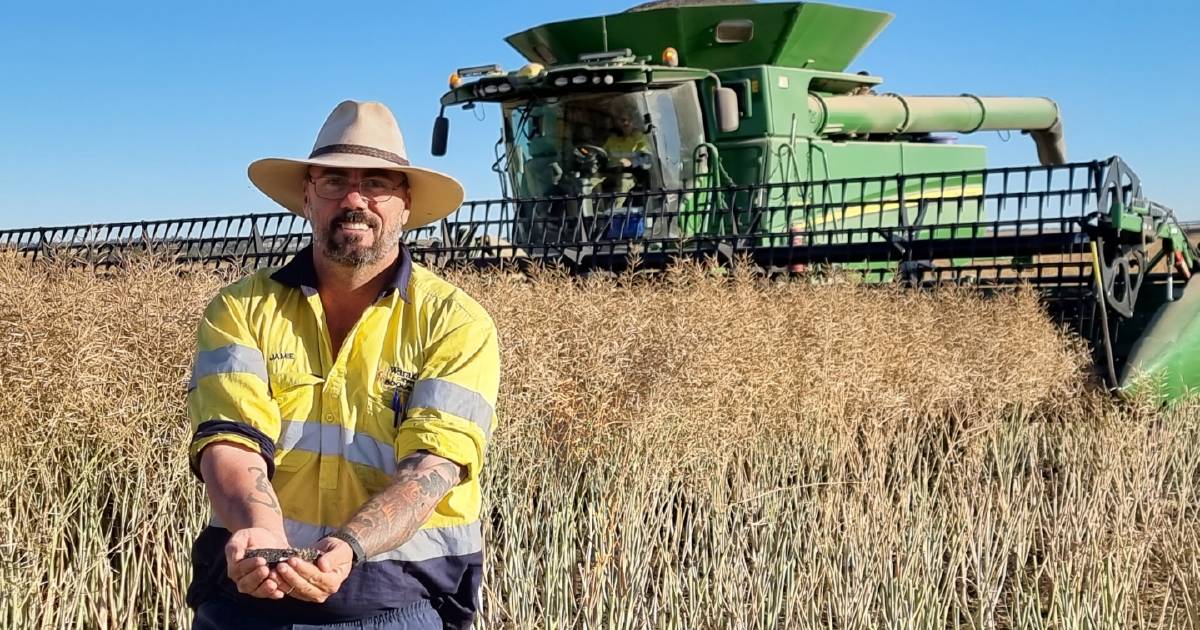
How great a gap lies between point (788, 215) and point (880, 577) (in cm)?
502

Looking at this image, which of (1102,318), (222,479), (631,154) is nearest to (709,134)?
(631,154)

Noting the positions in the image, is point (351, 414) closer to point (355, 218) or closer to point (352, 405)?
point (352, 405)

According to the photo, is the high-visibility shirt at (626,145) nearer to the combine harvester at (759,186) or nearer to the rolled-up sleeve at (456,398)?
the combine harvester at (759,186)

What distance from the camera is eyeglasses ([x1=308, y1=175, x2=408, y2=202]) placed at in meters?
1.88

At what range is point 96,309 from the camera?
3322mm

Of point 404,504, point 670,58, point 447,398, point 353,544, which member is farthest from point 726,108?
point 353,544

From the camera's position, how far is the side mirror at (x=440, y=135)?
9289mm

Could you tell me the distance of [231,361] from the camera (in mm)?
1819

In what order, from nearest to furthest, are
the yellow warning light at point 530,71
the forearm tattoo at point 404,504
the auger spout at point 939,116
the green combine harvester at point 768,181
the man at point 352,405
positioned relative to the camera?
the forearm tattoo at point 404,504 → the man at point 352,405 → the green combine harvester at point 768,181 → the yellow warning light at point 530,71 → the auger spout at point 939,116

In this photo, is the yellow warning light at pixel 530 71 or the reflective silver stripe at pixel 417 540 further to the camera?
the yellow warning light at pixel 530 71

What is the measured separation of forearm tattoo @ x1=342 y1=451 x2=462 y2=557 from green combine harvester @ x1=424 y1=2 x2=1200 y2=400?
556 centimetres

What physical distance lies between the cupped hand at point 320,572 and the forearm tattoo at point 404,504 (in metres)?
0.04

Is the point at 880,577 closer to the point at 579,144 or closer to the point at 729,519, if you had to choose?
the point at 729,519

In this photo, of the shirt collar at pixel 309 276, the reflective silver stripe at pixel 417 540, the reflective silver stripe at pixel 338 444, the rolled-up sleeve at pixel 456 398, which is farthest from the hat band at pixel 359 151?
the reflective silver stripe at pixel 417 540
